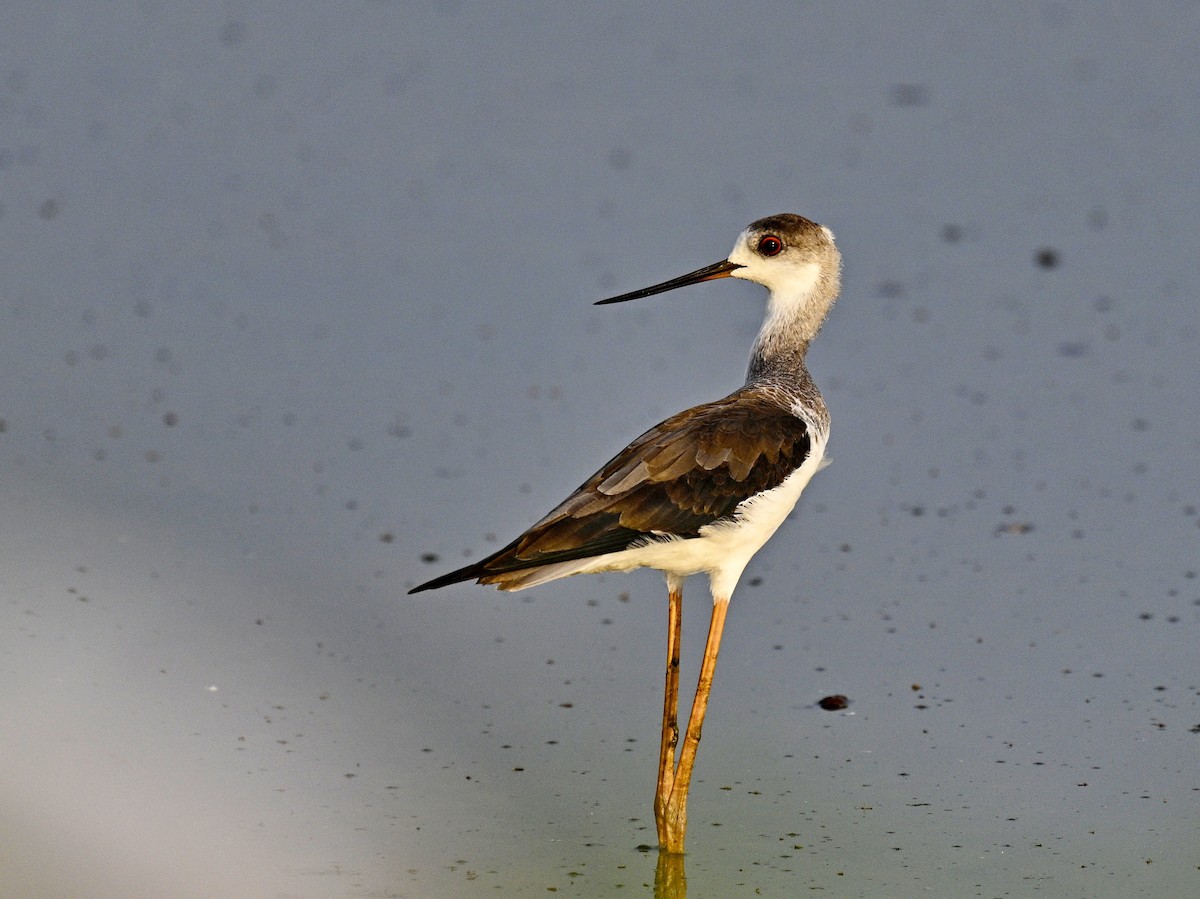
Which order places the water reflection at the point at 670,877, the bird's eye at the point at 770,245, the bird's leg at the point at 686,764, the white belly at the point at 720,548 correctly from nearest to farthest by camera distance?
the water reflection at the point at 670,877 < the white belly at the point at 720,548 < the bird's leg at the point at 686,764 < the bird's eye at the point at 770,245

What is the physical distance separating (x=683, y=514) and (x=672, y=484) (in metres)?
0.12

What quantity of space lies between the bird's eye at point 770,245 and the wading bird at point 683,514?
23.4 inches

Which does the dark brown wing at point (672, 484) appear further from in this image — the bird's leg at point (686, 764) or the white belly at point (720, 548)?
the bird's leg at point (686, 764)

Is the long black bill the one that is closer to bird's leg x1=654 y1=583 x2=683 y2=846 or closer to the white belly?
the white belly

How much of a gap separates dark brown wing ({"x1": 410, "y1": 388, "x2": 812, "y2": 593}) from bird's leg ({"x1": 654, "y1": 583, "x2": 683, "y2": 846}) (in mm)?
517

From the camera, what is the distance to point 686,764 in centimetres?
691

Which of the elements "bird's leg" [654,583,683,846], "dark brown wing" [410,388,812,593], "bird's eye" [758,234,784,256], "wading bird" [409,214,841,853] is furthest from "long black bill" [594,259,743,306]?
"bird's leg" [654,583,683,846]

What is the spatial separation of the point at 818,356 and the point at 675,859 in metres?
5.50

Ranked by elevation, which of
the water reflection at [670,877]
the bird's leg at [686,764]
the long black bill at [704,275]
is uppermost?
the long black bill at [704,275]

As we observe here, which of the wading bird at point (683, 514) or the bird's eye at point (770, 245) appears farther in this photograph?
the bird's eye at point (770, 245)

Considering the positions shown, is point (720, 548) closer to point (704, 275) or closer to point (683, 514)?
point (683, 514)

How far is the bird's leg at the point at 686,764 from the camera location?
6832 millimetres

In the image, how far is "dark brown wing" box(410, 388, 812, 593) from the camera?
659 centimetres

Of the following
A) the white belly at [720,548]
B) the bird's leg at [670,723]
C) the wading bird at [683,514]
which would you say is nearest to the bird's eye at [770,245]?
the wading bird at [683,514]
